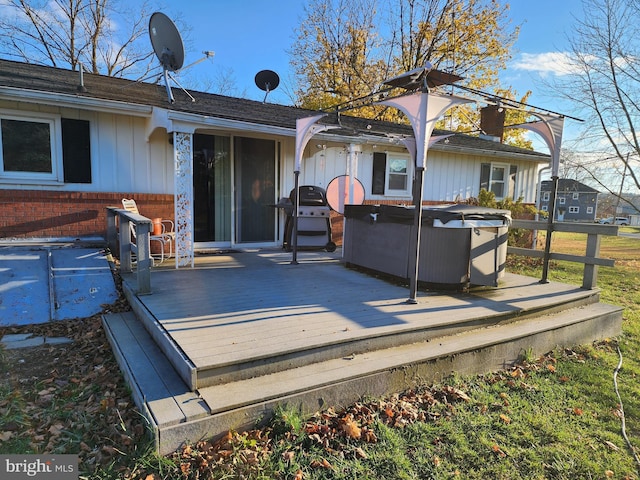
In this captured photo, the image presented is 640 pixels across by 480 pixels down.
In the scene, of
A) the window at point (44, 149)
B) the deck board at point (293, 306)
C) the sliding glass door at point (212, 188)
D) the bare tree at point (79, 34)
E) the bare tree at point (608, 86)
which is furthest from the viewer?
the bare tree at point (79, 34)

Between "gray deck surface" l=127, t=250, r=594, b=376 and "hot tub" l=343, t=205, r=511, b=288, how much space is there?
24cm

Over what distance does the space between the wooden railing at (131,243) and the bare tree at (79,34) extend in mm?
14012

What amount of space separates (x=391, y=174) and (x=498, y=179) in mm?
4761

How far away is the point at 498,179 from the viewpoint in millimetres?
12555

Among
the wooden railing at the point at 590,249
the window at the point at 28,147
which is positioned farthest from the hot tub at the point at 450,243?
the window at the point at 28,147

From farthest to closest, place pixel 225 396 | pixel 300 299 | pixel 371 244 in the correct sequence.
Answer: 1. pixel 371 244
2. pixel 300 299
3. pixel 225 396

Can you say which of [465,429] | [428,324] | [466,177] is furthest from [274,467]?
[466,177]

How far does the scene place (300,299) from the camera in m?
4.28

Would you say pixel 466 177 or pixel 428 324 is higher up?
pixel 466 177

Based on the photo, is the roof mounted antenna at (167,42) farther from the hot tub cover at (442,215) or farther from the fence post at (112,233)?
the hot tub cover at (442,215)

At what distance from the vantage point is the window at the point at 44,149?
5.84 m

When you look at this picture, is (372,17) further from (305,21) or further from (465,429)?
(465,429)

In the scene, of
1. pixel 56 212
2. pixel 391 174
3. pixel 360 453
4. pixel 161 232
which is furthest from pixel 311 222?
pixel 360 453

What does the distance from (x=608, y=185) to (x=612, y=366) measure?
15.7 metres
